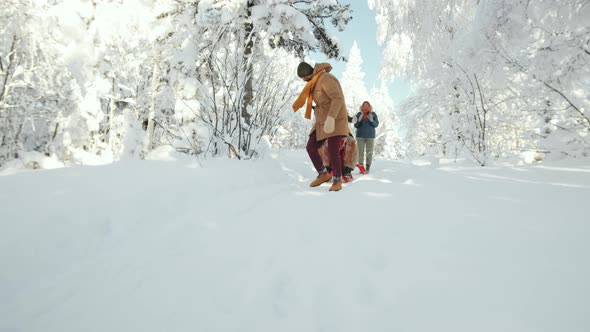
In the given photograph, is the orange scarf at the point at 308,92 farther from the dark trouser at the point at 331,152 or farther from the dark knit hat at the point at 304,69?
the dark trouser at the point at 331,152

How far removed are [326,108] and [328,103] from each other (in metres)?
0.07

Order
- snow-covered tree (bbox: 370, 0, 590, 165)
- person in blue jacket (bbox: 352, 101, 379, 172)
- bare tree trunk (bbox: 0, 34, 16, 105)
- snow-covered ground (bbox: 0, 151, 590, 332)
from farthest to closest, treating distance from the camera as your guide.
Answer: bare tree trunk (bbox: 0, 34, 16, 105)
person in blue jacket (bbox: 352, 101, 379, 172)
snow-covered tree (bbox: 370, 0, 590, 165)
snow-covered ground (bbox: 0, 151, 590, 332)

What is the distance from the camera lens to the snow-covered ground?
1.03m

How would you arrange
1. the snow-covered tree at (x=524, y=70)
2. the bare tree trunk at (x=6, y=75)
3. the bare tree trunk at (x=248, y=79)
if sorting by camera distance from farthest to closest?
the bare tree trunk at (x=6, y=75), the bare tree trunk at (x=248, y=79), the snow-covered tree at (x=524, y=70)

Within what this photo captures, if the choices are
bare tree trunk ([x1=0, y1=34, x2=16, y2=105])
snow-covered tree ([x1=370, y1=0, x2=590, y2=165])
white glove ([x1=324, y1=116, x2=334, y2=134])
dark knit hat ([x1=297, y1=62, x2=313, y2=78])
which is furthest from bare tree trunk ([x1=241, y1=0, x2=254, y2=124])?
bare tree trunk ([x1=0, y1=34, x2=16, y2=105])

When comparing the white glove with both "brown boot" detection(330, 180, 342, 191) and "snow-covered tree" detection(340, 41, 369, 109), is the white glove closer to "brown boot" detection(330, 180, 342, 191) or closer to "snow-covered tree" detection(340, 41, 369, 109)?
"brown boot" detection(330, 180, 342, 191)

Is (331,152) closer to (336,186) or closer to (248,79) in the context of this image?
(336,186)

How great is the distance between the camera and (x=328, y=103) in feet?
11.7

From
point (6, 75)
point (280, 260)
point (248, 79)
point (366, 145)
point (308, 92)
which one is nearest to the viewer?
point (280, 260)

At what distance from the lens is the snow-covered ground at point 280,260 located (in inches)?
40.7

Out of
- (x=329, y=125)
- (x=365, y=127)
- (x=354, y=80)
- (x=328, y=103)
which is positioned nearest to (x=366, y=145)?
(x=365, y=127)

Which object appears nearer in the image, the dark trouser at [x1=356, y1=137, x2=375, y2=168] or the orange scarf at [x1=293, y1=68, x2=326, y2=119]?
the orange scarf at [x1=293, y1=68, x2=326, y2=119]

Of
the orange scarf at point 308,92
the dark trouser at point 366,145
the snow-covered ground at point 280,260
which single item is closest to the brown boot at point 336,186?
the snow-covered ground at point 280,260

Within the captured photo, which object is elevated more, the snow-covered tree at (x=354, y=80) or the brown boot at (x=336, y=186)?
the snow-covered tree at (x=354, y=80)
